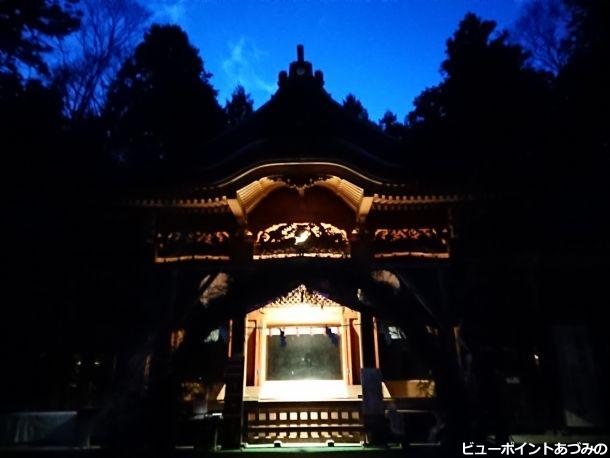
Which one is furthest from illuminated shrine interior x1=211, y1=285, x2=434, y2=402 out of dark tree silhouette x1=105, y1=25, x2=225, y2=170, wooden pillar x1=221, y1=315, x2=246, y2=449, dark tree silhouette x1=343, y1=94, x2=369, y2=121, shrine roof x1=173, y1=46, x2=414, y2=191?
dark tree silhouette x1=343, y1=94, x2=369, y2=121

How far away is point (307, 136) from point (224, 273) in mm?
3363

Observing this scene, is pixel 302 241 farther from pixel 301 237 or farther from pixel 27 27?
pixel 27 27

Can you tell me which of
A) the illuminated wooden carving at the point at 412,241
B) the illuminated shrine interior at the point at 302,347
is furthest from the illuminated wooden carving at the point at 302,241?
the illuminated shrine interior at the point at 302,347

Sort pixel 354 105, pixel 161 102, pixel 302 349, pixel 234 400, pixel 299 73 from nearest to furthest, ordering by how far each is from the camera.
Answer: pixel 234 400
pixel 299 73
pixel 302 349
pixel 161 102
pixel 354 105

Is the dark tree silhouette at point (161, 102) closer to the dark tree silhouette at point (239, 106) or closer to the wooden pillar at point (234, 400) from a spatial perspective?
the dark tree silhouette at point (239, 106)

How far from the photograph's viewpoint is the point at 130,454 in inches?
270

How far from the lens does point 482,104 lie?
19031 millimetres

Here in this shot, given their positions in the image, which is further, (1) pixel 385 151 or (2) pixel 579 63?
(2) pixel 579 63

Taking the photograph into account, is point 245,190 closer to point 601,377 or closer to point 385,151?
point 385,151

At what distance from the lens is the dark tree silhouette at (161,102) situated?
68.8 feet

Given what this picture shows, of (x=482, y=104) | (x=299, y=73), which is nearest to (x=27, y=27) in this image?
(x=299, y=73)

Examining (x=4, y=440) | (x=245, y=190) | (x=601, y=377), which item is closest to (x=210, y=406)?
(x=4, y=440)

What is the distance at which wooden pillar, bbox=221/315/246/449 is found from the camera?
29.3 feet

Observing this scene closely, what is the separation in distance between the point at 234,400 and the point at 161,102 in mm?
18681
